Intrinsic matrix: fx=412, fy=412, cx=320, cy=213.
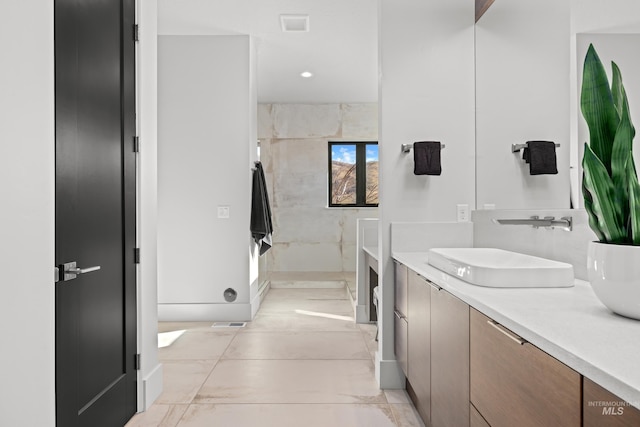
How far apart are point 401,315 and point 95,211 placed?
164 cm

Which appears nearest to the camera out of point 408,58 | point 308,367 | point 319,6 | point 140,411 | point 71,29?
point 71,29

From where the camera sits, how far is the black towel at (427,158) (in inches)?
93.5

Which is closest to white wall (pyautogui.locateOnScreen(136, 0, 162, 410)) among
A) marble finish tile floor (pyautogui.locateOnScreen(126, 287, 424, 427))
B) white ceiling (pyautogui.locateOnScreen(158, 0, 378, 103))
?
marble finish tile floor (pyautogui.locateOnScreen(126, 287, 424, 427))

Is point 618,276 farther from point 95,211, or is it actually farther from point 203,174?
point 203,174

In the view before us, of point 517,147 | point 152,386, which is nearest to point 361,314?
point 152,386

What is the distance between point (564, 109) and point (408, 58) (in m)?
1.01

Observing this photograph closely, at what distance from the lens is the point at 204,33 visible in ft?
12.8

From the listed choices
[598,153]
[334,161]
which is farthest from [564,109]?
Answer: [334,161]

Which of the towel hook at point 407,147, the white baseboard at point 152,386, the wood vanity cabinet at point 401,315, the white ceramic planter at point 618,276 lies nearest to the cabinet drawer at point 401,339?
the wood vanity cabinet at point 401,315

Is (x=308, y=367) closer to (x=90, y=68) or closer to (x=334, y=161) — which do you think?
(x=90, y=68)

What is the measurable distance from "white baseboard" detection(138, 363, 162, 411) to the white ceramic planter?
7.08 feet

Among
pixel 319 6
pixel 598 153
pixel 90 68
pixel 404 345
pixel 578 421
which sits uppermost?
pixel 319 6

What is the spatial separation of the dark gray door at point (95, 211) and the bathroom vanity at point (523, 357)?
1.41 m

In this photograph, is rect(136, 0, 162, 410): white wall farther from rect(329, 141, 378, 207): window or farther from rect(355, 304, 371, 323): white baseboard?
rect(329, 141, 378, 207): window
